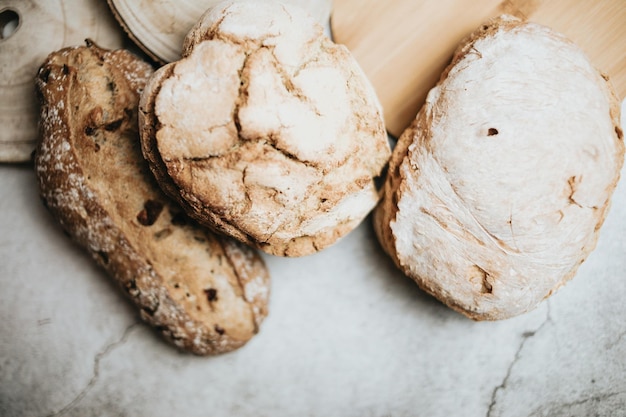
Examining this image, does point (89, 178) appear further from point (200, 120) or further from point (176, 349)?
point (176, 349)

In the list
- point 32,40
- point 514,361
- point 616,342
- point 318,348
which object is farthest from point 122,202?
point 616,342

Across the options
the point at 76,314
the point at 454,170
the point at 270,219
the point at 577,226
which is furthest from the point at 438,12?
the point at 76,314

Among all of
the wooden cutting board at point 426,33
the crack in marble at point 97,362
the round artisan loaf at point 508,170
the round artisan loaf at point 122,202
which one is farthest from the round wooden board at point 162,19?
the crack in marble at point 97,362

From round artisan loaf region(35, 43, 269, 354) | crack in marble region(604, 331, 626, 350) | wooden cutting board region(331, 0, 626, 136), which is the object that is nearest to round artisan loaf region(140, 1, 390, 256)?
round artisan loaf region(35, 43, 269, 354)

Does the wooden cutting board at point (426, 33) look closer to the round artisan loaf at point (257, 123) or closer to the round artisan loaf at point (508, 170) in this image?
the round artisan loaf at point (508, 170)

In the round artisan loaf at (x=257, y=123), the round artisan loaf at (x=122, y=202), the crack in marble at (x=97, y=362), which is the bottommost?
the crack in marble at (x=97, y=362)
